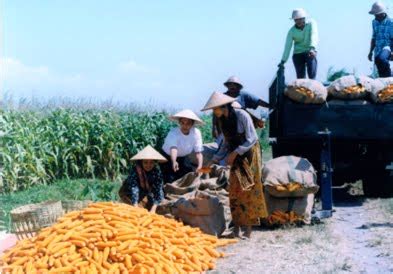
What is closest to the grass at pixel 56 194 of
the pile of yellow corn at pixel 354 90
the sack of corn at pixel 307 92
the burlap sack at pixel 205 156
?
the burlap sack at pixel 205 156

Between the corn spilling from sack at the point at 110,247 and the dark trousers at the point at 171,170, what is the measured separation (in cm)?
214

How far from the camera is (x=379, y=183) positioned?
985 centimetres

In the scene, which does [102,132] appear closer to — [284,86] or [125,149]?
[125,149]

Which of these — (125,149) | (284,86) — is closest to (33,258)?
(284,86)

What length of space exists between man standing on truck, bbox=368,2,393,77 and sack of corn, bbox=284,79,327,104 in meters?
1.65

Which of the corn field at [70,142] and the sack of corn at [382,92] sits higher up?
the sack of corn at [382,92]

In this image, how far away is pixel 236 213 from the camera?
23.1 ft

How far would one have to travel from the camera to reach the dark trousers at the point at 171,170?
27.4 feet

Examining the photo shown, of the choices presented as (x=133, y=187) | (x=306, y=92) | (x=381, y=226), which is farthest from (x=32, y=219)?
(x=306, y=92)

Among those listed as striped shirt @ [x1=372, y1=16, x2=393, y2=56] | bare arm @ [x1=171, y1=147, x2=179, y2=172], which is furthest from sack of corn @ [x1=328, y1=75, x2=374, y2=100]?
bare arm @ [x1=171, y1=147, x2=179, y2=172]

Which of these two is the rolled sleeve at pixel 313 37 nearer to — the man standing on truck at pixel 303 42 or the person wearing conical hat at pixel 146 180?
the man standing on truck at pixel 303 42

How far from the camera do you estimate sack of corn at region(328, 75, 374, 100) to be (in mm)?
8992

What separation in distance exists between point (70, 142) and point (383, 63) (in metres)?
6.06

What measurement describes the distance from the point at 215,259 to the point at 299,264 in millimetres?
844
